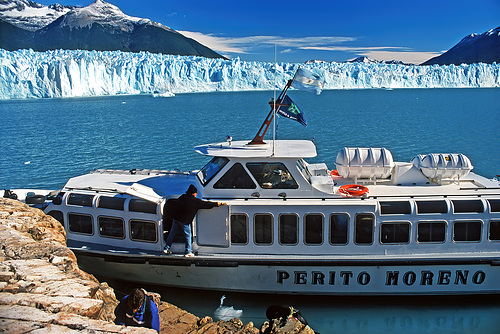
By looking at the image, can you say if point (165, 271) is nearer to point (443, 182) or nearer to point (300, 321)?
point (300, 321)

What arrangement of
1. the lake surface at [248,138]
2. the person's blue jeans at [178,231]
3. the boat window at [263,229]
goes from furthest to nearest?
the lake surface at [248,138] < the boat window at [263,229] < the person's blue jeans at [178,231]

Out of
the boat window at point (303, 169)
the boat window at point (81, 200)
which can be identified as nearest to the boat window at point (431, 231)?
the boat window at point (303, 169)

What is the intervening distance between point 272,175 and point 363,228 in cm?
201

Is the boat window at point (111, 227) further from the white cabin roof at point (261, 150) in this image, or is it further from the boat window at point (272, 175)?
the boat window at point (272, 175)

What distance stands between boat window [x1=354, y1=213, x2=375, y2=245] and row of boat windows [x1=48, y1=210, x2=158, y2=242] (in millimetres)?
3898

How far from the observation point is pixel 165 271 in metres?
8.48

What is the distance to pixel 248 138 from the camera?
31844mm

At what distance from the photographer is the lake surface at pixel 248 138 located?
846 cm

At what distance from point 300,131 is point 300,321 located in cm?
2855

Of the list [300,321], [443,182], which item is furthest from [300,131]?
[300,321]

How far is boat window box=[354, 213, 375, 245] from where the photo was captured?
806 centimetres

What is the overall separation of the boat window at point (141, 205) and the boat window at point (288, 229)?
249cm

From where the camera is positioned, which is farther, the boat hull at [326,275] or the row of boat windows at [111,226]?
the row of boat windows at [111,226]

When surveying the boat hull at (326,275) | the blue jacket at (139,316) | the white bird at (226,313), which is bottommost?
the white bird at (226,313)
